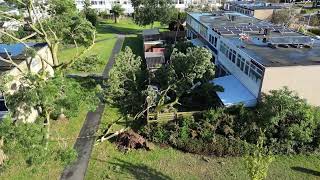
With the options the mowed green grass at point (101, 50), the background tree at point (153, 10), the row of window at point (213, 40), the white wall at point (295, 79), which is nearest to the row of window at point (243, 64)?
the white wall at point (295, 79)

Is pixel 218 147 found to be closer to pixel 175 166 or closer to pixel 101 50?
pixel 175 166

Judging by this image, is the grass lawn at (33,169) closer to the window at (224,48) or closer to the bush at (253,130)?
the bush at (253,130)

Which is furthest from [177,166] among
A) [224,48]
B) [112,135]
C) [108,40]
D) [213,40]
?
[108,40]

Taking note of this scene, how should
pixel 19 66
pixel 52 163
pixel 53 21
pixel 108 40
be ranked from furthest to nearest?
pixel 108 40 → pixel 53 21 → pixel 19 66 → pixel 52 163

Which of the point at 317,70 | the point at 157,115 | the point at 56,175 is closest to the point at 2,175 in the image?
the point at 56,175

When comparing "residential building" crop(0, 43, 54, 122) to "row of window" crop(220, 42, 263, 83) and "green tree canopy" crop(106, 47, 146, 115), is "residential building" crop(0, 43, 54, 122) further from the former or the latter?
"row of window" crop(220, 42, 263, 83)
